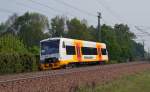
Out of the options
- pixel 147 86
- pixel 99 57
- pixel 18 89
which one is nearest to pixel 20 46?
pixel 99 57

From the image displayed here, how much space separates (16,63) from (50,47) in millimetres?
3269

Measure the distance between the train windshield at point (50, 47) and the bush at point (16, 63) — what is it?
1.80m

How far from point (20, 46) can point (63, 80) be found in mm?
44706

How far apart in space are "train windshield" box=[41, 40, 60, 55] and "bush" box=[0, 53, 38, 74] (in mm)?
1804

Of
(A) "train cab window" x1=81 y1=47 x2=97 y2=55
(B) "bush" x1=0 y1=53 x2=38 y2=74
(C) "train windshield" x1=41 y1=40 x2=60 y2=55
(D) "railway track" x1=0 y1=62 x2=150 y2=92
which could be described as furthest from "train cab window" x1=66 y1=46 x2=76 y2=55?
(D) "railway track" x1=0 y1=62 x2=150 y2=92

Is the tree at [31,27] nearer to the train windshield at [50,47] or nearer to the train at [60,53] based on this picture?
the train at [60,53]

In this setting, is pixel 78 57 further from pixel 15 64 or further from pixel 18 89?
pixel 18 89

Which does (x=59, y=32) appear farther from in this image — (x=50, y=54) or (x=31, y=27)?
(x=50, y=54)

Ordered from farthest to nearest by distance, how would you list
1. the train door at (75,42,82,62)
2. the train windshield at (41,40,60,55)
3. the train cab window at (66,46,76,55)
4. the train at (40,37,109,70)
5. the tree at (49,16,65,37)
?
the tree at (49,16,65,37), the train door at (75,42,82,62), the train cab window at (66,46,76,55), the train windshield at (41,40,60,55), the train at (40,37,109,70)

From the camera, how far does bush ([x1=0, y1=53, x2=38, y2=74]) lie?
35531mm

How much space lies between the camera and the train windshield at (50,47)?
37.2 meters

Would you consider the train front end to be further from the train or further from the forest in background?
the forest in background

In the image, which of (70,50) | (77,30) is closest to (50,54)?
(70,50)

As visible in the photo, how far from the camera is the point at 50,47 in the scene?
37.8 metres
